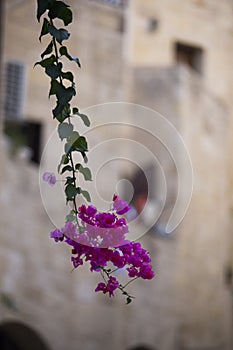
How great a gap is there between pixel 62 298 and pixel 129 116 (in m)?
2.55

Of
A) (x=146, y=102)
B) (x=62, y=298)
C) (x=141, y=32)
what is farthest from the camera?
(x=141, y=32)

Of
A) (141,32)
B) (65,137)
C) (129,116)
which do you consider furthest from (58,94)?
(141,32)

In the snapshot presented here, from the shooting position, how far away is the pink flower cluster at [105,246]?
78.2 inches

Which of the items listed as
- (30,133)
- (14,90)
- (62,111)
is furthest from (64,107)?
(30,133)

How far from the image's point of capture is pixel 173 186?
11.0 m

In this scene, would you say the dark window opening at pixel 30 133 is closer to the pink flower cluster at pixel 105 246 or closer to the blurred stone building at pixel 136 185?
the blurred stone building at pixel 136 185

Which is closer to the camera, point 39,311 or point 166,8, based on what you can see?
point 39,311

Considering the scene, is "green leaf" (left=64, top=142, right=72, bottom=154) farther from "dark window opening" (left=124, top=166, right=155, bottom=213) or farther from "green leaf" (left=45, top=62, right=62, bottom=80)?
"dark window opening" (left=124, top=166, right=155, bottom=213)

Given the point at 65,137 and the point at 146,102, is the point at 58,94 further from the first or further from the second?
the point at 146,102

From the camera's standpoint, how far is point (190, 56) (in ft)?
47.5

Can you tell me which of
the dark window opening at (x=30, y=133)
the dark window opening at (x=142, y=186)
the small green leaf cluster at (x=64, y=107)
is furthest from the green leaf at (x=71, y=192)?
the dark window opening at (x=142, y=186)

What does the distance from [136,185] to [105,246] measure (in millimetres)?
10287

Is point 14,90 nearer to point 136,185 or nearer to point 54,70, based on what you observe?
point 136,185

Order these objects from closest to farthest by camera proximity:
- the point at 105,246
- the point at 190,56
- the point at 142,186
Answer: the point at 105,246 < the point at 142,186 < the point at 190,56
